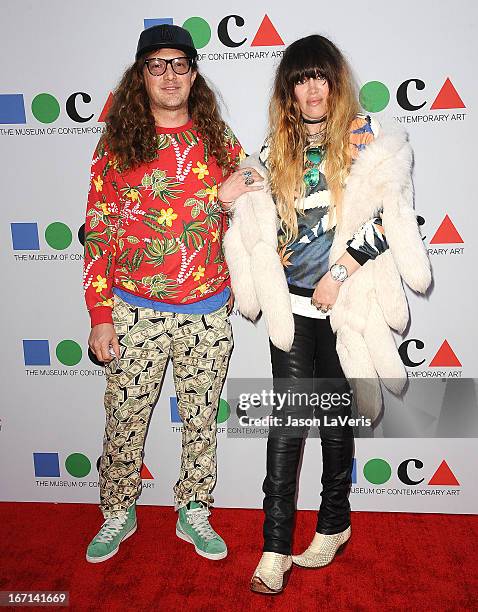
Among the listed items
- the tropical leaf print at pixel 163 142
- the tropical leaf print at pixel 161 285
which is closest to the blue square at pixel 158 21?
the tropical leaf print at pixel 163 142

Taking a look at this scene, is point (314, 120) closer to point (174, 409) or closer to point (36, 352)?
point (174, 409)

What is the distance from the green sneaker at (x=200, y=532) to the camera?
7.66 ft

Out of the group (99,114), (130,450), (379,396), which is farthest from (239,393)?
(99,114)

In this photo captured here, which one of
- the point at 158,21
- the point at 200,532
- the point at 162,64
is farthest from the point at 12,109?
the point at 200,532

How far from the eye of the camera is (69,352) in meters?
2.70

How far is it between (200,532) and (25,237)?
1452 mm

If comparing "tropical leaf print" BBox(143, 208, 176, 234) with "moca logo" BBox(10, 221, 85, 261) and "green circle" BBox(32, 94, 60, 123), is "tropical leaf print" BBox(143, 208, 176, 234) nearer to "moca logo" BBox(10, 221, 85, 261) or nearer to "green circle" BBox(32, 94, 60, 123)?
"moca logo" BBox(10, 221, 85, 261)

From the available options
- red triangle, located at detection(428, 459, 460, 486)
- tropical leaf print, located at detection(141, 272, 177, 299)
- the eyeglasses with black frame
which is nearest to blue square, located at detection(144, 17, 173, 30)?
the eyeglasses with black frame

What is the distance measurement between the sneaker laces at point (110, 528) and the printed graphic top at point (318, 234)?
1217mm

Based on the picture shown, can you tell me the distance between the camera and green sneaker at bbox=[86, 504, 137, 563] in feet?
7.65

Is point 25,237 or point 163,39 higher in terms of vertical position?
Answer: point 163,39

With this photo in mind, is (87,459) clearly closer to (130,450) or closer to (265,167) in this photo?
(130,450)

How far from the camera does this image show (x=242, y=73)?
7.84 feet

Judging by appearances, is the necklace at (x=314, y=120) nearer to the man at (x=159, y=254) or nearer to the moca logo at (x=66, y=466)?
the man at (x=159, y=254)
